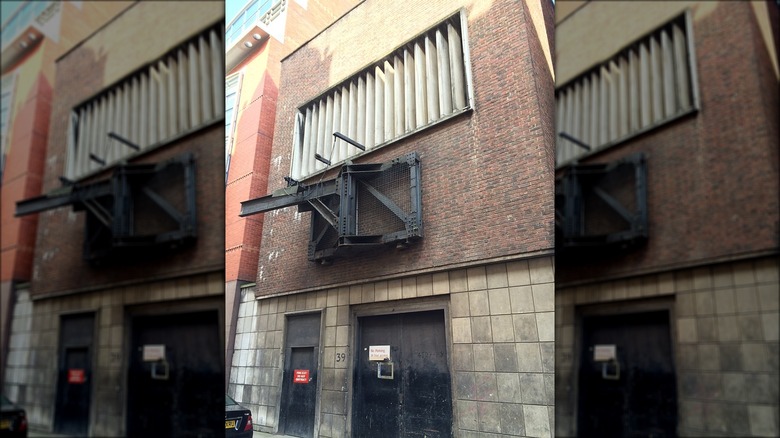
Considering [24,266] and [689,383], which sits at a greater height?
[24,266]

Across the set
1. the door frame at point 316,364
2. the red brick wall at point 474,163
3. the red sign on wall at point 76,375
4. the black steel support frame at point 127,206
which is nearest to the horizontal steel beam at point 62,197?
the black steel support frame at point 127,206

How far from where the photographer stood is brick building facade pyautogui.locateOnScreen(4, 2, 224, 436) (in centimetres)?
166

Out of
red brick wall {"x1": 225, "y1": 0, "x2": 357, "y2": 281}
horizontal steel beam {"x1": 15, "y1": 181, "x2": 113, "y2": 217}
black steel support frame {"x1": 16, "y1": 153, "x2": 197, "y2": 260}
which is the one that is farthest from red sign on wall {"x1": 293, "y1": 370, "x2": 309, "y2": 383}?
horizontal steel beam {"x1": 15, "y1": 181, "x2": 113, "y2": 217}

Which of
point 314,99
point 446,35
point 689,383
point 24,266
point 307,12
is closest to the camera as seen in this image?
point 689,383

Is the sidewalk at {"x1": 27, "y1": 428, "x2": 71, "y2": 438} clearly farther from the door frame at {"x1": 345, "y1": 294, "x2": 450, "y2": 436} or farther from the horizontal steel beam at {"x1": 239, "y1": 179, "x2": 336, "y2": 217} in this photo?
the door frame at {"x1": 345, "y1": 294, "x2": 450, "y2": 436}

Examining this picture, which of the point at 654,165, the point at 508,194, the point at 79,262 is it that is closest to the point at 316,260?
the point at 508,194

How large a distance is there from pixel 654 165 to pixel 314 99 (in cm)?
115

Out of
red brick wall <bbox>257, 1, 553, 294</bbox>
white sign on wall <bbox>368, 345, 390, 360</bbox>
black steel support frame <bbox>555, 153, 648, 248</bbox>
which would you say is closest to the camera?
black steel support frame <bbox>555, 153, 648, 248</bbox>

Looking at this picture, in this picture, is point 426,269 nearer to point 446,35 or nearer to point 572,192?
point 572,192

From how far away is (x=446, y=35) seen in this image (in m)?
1.34

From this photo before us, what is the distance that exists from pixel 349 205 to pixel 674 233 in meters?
0.80

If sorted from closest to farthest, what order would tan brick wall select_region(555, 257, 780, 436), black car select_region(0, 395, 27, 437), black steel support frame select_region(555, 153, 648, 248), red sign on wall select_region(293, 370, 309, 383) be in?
tan brick wall select_region(555, 257, 780, 436)
black steel support frame select_region(555, 153, 648, 248)
red sign on wall select_region(293, 370, 309, 383)
black car select_region(0, 395, 27, 437)

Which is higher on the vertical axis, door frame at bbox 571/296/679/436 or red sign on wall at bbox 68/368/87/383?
door frame at bbox 571/296/679/436

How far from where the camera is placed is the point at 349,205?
50.2 inches
